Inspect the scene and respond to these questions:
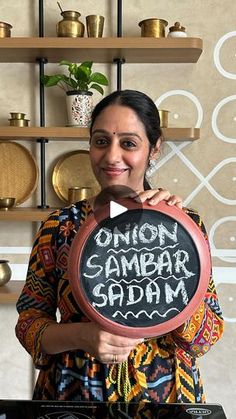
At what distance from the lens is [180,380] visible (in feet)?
3.23

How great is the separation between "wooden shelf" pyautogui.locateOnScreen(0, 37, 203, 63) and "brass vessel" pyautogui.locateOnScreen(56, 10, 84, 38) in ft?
0.16

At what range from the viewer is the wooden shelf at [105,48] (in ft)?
6.92

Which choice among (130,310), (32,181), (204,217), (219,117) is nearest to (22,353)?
(32,181)

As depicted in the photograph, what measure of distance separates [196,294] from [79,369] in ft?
1.00

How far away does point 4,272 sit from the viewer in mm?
2186

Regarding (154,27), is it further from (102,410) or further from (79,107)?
(102,410)

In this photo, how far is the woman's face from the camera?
0.94 meters

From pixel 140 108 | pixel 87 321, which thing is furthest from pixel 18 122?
pixel 87 321

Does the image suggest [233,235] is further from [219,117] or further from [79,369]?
[79,369]

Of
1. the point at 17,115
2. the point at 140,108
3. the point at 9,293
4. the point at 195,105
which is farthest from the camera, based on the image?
the point at 195,105

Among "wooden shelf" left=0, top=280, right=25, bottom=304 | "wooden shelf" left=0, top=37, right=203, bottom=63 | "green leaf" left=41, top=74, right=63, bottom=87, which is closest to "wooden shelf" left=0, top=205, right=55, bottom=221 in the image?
"wooden shelf" left=0, top=280, right=25, bottom=304

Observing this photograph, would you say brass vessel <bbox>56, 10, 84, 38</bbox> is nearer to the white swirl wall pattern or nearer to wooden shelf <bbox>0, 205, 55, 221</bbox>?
the white swirl wall pattern

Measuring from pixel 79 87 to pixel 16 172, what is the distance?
1.58 ft

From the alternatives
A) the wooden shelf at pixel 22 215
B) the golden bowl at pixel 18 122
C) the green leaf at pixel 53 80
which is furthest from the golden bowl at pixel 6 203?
the green leaf at pixel 53 80
